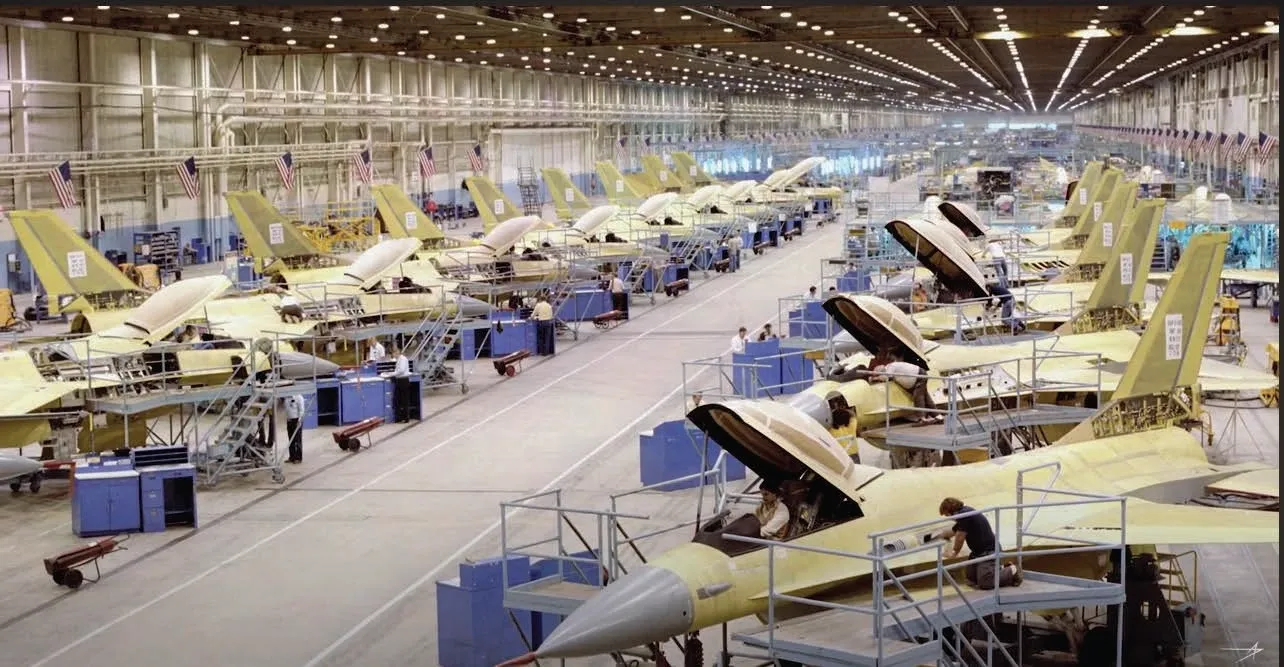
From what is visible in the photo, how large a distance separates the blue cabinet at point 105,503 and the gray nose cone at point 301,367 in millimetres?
8828

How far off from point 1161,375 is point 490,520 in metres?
11.8

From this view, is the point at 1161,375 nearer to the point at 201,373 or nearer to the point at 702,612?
the point at 702,612

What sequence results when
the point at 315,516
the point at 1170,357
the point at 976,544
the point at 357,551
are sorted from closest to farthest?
1. the point at 976,544
2. the point at 1170,357
3. the point at 357,551
4. the point at 315,516

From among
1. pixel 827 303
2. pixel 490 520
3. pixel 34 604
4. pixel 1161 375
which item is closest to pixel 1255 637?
pixel 1161 375

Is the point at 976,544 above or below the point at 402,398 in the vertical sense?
above

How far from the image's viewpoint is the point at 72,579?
24.8 metres

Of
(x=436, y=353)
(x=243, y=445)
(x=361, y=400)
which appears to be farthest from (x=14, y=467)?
(x=436, y=353)

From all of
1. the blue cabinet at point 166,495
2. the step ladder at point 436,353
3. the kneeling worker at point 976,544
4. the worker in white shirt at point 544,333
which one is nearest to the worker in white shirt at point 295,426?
the blue cabinet at point 166,495

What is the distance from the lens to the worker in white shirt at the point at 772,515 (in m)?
→ 17.0

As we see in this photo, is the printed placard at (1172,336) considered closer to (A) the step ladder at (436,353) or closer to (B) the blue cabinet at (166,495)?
(B) the blue cabinet at (166,495)

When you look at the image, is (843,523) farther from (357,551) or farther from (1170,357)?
(357,551)

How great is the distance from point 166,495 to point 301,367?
9.54 m

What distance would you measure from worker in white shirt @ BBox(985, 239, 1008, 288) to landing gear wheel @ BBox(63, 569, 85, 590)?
2341 cm

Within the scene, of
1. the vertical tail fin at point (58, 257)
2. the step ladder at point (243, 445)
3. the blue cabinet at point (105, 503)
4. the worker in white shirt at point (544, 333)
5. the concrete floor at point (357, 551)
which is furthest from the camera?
the worker in white shirt at point (544, 333)
